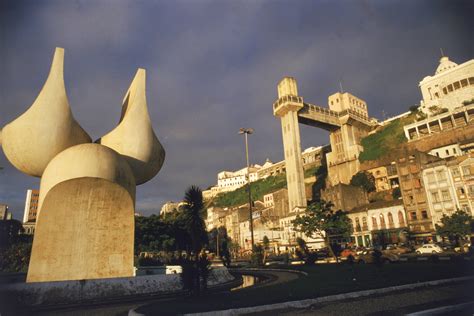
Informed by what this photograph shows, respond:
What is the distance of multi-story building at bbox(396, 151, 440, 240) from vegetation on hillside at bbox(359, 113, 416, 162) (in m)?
25.2

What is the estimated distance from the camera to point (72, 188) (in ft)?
49.5

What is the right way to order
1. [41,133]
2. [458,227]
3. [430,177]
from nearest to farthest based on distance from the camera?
1. [41,133]
2. [458,227]
3. [430,177]

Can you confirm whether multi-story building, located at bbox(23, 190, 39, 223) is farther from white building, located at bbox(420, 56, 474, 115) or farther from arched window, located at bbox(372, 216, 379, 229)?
white building, located at bbox(420, 56, 474, 115)

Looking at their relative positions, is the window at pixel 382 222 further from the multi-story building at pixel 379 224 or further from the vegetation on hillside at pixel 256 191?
the vegetation on hillside at pixel 256 191

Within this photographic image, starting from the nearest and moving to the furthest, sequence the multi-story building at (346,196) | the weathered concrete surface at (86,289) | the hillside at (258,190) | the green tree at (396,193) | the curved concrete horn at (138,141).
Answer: the weathered concrete surface at (86,289) → the curved concrete horn at (138,141) → the green tree at (396,193) → the multi-story building at (346,196) → the hillside at (258,190)

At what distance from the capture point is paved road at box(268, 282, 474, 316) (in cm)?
741

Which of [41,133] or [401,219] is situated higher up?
[41,133]

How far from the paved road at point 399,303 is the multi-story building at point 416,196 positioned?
1478 inches

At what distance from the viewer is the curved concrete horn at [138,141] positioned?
60.0ft

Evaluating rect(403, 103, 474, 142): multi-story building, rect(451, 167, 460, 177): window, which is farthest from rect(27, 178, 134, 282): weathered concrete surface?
rect(403, 103, 474, 142): multi-story building

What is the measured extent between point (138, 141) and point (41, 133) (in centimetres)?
486

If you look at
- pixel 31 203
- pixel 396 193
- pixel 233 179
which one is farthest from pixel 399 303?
pixel 233 179

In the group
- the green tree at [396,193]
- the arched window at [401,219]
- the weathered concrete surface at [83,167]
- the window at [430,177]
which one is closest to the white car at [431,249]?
the window at [430,177]

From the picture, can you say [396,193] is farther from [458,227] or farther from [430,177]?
[458,227]
